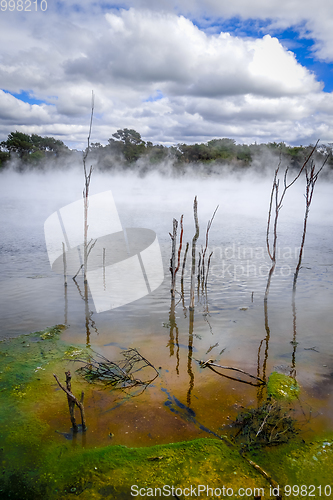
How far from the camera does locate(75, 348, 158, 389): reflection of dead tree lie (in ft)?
13.7

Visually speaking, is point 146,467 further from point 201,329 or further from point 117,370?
→ point 201,329

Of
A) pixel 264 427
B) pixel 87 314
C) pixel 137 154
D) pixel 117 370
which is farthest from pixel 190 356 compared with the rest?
pixel 137 154

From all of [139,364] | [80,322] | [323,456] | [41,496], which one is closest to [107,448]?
[41,496]

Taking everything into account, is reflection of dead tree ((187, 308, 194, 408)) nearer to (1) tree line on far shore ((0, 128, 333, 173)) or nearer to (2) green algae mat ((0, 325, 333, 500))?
(2) green algae mat ((0, 325, 333, 500))

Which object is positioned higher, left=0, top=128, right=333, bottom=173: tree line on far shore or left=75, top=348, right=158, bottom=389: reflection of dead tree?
left=0, top=128, right=333, bottom=173: tree line on far shore

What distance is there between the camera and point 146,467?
9.39ft

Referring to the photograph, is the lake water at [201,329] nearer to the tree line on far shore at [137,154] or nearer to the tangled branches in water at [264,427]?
the tangled branches in water at [264,427]

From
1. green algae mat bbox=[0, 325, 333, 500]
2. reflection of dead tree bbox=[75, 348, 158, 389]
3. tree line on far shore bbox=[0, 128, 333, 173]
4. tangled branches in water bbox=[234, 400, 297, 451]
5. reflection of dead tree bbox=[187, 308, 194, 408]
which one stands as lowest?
reflection of dead tree bbox=[187, 308, 194, 408]

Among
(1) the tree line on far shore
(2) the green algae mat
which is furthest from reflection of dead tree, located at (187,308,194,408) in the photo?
(1) the tree line on far shore

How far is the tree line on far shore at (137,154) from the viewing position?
134 feet

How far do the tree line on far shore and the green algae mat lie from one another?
34997 millimetres

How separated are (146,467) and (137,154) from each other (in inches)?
1906

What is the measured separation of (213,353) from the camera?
5070 millimetres

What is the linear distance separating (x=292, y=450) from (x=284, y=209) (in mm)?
28321
